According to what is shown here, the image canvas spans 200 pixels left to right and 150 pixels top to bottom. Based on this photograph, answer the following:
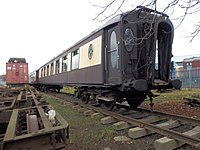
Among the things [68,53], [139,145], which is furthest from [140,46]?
[68,53]

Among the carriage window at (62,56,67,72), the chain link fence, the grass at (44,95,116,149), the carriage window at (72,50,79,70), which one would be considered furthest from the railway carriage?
the chain link fence

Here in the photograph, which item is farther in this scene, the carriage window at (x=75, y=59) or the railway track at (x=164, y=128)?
the carriage window at (x=75, y=59)

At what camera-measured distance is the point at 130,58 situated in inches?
312

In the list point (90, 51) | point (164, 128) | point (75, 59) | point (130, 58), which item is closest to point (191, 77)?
point (75, 59)

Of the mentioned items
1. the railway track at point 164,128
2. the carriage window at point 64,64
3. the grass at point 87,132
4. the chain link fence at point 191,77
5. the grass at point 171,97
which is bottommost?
the grass at point 87,132

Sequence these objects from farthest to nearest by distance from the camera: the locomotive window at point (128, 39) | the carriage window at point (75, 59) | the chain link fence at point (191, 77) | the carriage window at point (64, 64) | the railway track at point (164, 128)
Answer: the chain link fence at point (191, 77) → the carriage window at point (64, 64) → the carriage window at point (75, 59) → the locomotive window at point (128, 39) → the railway track at point (164, 128)

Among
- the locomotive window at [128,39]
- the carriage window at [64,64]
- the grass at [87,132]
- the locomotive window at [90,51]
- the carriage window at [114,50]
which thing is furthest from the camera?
the carriage window at [64,64]

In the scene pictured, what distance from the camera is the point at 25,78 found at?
103 feet

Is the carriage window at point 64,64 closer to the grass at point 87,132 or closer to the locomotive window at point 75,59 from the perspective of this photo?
the locomotive window at point 75,59

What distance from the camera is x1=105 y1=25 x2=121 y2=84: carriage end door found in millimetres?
7957

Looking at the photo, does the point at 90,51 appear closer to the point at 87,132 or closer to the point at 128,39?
the point at 128,39

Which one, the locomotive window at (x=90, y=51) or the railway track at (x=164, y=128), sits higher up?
the locomotive window at (x=90, y=51)

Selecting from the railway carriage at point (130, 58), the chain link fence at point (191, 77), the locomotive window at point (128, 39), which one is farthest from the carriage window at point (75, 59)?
the chain link fence at point (191, 77)

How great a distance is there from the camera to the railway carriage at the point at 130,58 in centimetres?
777
